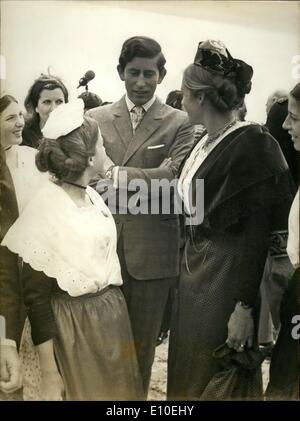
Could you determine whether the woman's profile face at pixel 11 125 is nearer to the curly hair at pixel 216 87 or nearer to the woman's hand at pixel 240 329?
the curly hair at pixel 216 87

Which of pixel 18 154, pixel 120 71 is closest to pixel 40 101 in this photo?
pixel 18 154

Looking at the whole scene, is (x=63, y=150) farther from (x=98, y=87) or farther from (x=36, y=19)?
(x=36, y=19)

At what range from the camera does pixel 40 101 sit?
3414mm

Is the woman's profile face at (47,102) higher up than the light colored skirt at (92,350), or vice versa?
the woman's profile face at (47,102)

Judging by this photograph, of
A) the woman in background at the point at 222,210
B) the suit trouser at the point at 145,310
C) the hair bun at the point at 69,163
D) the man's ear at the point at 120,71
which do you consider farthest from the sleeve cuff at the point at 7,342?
the man's ear at the point at 120,71

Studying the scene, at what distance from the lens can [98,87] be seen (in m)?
3.43

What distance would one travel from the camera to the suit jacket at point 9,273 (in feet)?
11.2

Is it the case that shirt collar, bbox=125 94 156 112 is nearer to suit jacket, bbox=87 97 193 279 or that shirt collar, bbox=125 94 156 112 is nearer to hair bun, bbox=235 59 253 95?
suit jacket, bbox=87 97 193 279

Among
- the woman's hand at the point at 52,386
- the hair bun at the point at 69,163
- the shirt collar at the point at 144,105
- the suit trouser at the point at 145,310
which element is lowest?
the woman's hand at the point at 52,386

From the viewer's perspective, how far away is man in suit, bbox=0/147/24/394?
135 inches

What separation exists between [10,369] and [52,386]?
22 centimetres

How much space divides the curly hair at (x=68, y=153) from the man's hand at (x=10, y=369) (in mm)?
883

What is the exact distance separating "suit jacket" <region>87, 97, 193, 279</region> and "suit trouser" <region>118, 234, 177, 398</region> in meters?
0.04

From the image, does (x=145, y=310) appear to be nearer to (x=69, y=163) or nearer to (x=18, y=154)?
(x=69, y=163)
